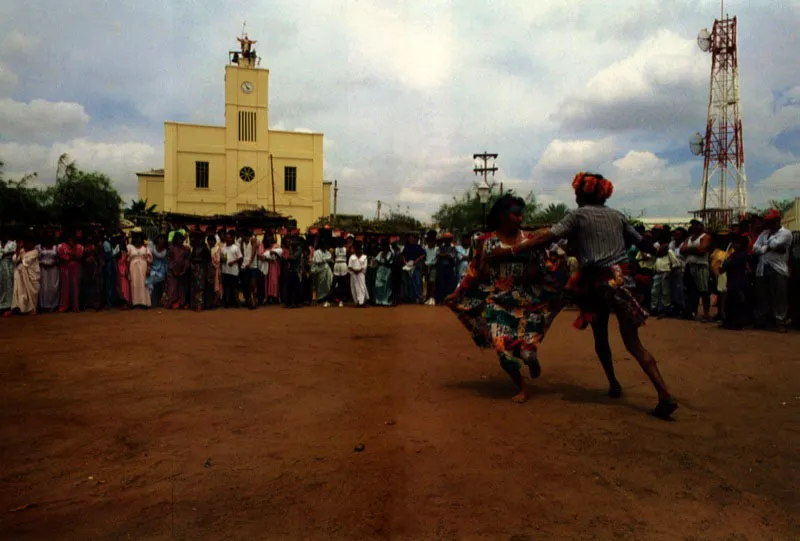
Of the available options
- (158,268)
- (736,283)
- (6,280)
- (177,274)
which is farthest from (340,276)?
(736,283)

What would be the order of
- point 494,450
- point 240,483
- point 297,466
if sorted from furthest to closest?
point 494,450, point 297,466, point 240,483

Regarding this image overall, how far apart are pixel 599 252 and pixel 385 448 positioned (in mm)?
2366

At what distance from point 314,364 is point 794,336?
7.19m

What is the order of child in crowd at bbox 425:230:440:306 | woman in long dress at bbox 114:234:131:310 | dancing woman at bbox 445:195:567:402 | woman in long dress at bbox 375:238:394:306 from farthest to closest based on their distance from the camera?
1. child in crowd at bbox 425:230:440:306
2. woman in long dress at bbox 375:238:394:306
3. woman in long dress at bbox 114:234:131:310
4. dancing woman at bbox 445:195:567:402

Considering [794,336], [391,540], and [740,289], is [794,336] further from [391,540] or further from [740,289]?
[391,540]

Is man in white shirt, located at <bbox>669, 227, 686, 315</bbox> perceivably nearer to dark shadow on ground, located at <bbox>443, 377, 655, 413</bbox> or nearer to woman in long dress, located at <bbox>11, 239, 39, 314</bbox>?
dark shadow on ground, located at <bbox>443, 377, 655, 413</bbox>

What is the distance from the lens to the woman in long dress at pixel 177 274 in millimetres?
12609

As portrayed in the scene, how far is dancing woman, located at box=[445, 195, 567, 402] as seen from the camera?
4883 mm

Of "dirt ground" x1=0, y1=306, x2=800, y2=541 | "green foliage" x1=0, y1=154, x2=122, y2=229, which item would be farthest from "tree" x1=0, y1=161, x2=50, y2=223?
"dirt ground" x1=0, y1=306, x2=800, y2=541

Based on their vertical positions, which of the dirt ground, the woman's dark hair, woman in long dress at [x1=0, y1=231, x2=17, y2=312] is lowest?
the dirt ground

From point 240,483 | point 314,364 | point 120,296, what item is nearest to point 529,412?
point 240,483

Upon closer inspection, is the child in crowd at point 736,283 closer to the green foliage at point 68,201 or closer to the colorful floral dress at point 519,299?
the colorful floral dress at point 519,299

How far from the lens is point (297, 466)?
3.37m

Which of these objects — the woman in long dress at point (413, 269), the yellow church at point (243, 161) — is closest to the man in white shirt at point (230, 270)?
the woman in long dress at point (413, 269)
